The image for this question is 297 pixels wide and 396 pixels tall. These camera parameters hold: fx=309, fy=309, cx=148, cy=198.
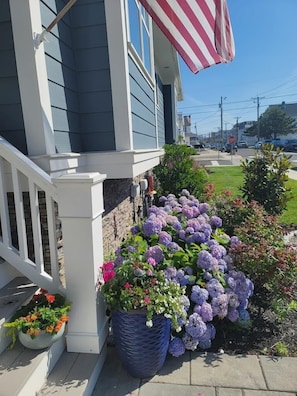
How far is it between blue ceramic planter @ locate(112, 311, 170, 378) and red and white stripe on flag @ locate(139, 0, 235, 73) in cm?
230

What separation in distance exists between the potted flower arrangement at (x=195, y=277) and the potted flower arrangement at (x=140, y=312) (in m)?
0.02


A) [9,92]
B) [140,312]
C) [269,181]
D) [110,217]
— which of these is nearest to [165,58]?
[269,181]

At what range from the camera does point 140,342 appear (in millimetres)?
2201

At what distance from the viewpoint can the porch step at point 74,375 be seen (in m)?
1.96

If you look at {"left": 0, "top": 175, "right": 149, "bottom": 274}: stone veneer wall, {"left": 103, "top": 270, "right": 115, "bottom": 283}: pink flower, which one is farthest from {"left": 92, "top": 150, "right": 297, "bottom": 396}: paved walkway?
{"left": 0, "top": 175, "right": 149, "bottom": 274}: stone veneer wall

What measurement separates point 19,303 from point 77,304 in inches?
18.3

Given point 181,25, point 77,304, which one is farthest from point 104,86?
point 77,304

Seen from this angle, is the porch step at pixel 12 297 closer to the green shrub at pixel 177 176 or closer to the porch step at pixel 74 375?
the porch step at pixel 74 375

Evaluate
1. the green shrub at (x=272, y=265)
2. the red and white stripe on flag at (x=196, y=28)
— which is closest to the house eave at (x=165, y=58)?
the red and white stripe on flag at (x=196, y=28)

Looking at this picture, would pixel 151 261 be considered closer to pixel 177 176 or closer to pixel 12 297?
pixel 12 297

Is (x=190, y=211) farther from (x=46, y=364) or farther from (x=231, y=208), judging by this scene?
(x=46, y=364)

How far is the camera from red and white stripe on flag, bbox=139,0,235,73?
8.42 ft

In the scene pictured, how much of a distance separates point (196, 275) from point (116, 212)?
5.70 feet

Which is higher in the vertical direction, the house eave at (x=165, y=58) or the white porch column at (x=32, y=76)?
the house eave at (x=165, y=58)
